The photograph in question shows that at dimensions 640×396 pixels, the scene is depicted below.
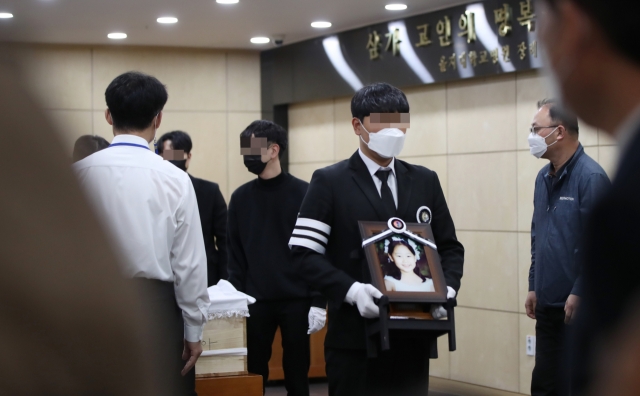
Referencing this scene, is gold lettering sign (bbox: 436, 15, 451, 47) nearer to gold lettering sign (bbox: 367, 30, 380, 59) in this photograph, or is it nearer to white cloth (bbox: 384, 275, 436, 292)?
gold lettering sign (bbox: 367, 30, 380, 59)

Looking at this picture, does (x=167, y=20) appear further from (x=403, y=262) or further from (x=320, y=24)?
(x=403, y=262)

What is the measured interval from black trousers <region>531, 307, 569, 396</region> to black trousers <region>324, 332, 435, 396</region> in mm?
1490

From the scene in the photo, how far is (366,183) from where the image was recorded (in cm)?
303

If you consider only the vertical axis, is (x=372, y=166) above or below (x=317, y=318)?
above

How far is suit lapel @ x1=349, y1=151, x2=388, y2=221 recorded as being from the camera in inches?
118

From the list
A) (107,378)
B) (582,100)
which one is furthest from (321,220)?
(107,378)

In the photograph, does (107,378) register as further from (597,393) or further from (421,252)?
(421,252)

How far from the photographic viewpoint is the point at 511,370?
22.9 feet

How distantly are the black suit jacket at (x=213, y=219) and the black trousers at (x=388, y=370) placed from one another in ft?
8.08

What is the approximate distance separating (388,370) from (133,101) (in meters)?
1.34

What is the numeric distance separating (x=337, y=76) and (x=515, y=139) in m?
2.40

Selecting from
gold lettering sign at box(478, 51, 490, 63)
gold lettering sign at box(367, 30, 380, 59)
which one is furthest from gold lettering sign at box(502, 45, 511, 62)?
gold lettering sign at box(367, 30, 380, 59)

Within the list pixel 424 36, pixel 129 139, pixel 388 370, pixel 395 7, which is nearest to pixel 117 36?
pixel 395 7

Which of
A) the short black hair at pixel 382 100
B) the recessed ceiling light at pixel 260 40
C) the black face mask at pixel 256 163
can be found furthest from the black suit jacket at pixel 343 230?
the recessed ceiling light at pixel 260 40
